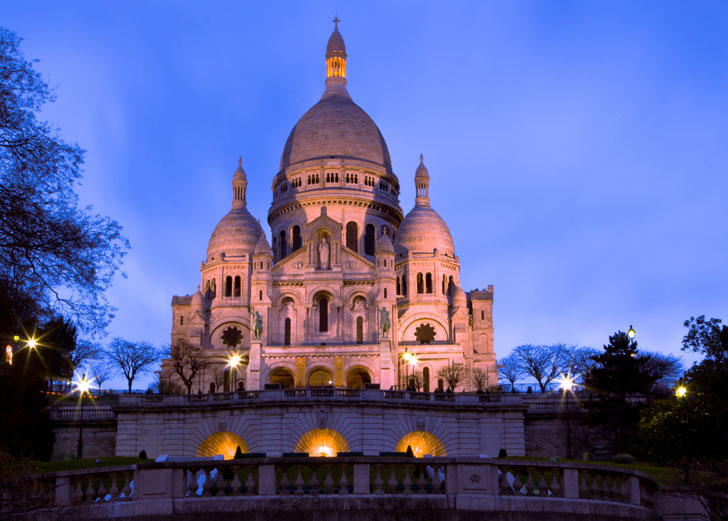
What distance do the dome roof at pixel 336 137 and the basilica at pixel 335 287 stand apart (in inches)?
6.7

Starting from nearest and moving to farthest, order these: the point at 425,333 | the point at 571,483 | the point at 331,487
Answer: the point at 331,487 < the point at 571,483 < the point at 425,333

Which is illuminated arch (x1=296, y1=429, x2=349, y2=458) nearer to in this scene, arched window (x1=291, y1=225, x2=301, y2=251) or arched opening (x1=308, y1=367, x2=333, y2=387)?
arched opening (x1=308, y1=367, x2=333, y2=387)

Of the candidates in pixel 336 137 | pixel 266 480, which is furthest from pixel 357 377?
pixel 266 480

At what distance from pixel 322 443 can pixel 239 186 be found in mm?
67032

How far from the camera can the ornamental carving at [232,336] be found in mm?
100438

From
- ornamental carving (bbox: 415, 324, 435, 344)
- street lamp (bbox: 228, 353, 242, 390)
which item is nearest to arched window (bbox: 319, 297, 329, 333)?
street lamp (bbox: 228, 353, 242, 390)

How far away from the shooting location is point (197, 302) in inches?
3984

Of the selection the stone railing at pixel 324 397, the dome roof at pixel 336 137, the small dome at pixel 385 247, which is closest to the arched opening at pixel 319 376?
the small dome at pixel 385 247

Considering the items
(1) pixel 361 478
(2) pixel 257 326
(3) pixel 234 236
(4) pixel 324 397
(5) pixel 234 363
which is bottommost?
(1) pixel 361 478

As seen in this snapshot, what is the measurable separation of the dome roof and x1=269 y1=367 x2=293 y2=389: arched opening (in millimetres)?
30824

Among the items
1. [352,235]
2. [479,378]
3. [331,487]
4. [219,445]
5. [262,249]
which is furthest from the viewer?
[352,235]

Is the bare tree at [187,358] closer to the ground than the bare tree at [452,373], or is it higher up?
higher up

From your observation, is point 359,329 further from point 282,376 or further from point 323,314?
point 282,376

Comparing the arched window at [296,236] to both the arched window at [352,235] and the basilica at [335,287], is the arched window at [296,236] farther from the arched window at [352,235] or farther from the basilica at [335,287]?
the arched window at [352,235]
